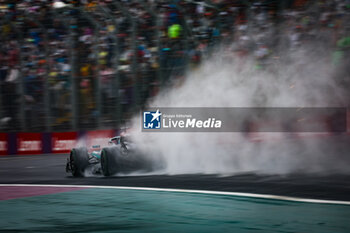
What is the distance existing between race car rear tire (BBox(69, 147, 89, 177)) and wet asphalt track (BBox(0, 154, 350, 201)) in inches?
9.8

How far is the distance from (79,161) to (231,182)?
376cm

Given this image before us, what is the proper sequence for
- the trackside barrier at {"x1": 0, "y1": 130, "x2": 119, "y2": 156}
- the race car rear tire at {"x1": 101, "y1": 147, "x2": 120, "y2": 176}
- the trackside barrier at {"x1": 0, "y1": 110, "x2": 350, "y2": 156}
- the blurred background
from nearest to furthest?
the race car rear tire at {"x1": 101, "y1": 147, "x2": 120, "y2": 176} < the blurred background < the trackside barrier at {"x1": 0, "y1": 110, "x2": 350, "y2": 156} < the trackside barrier at {"x1": 0, "y1": 130, "x2": 119, "y2": 156}

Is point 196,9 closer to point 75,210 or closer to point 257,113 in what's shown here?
point 257,113

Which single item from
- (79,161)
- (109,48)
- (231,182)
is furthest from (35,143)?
(231,182)

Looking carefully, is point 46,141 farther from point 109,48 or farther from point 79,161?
point 79,161

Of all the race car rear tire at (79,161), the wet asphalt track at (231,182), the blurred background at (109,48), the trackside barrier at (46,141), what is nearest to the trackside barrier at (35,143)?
the trackside barrier at (46,141)

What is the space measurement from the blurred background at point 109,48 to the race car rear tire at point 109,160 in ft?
16.9

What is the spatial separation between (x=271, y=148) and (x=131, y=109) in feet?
22.3

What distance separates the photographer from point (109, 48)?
1761 cm

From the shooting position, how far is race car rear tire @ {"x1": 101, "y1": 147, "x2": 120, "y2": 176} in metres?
10.0

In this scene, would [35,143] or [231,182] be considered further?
[35,143]

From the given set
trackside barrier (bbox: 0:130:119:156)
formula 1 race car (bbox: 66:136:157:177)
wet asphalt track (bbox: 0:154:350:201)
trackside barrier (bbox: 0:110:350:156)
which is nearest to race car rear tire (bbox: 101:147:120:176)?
formula 1 race car (bbox: 66:136:157:177)

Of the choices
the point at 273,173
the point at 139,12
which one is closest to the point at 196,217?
the point at 273,173

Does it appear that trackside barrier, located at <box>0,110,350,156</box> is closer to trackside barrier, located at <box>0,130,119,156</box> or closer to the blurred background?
trackside barrier, located at <box>0,130,119,156</box>
